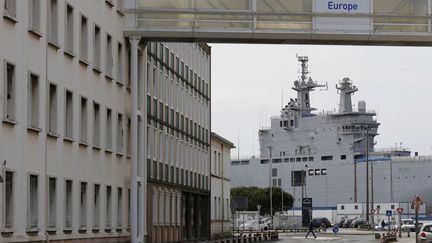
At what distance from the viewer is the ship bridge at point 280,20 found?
115 feet

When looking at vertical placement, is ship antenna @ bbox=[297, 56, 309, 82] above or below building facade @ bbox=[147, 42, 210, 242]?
above

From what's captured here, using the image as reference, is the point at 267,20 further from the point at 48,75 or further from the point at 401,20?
the point at 48,75

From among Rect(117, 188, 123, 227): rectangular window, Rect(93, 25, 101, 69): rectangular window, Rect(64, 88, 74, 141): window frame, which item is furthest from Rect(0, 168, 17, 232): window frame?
Rect(117, 188, 123, 227): rectangular window

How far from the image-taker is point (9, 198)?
26.1 metres

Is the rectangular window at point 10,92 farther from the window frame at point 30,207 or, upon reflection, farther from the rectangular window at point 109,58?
the rectangular window at point 109,58

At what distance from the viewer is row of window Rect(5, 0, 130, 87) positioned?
28141 mm

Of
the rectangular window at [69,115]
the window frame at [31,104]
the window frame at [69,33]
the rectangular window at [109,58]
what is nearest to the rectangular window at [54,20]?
the window frame at [69,33]

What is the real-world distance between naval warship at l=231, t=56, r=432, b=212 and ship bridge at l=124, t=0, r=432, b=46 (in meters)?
126

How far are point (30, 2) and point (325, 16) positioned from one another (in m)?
11.2

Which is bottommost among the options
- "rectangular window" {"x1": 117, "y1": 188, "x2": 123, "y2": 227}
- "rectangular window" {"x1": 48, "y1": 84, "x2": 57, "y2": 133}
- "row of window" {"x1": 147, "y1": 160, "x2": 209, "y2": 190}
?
"rectangular window" {"x1": 117, "y1": 188, "x2": 123, "y2": 227}

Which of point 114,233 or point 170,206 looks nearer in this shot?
point 114,233

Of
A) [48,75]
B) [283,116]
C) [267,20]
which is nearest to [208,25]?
[267,20]

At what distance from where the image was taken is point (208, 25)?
35156mm

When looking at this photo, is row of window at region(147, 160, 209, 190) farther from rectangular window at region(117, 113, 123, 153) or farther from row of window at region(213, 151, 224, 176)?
rectangular window at region(117, 113, 123, 153)
